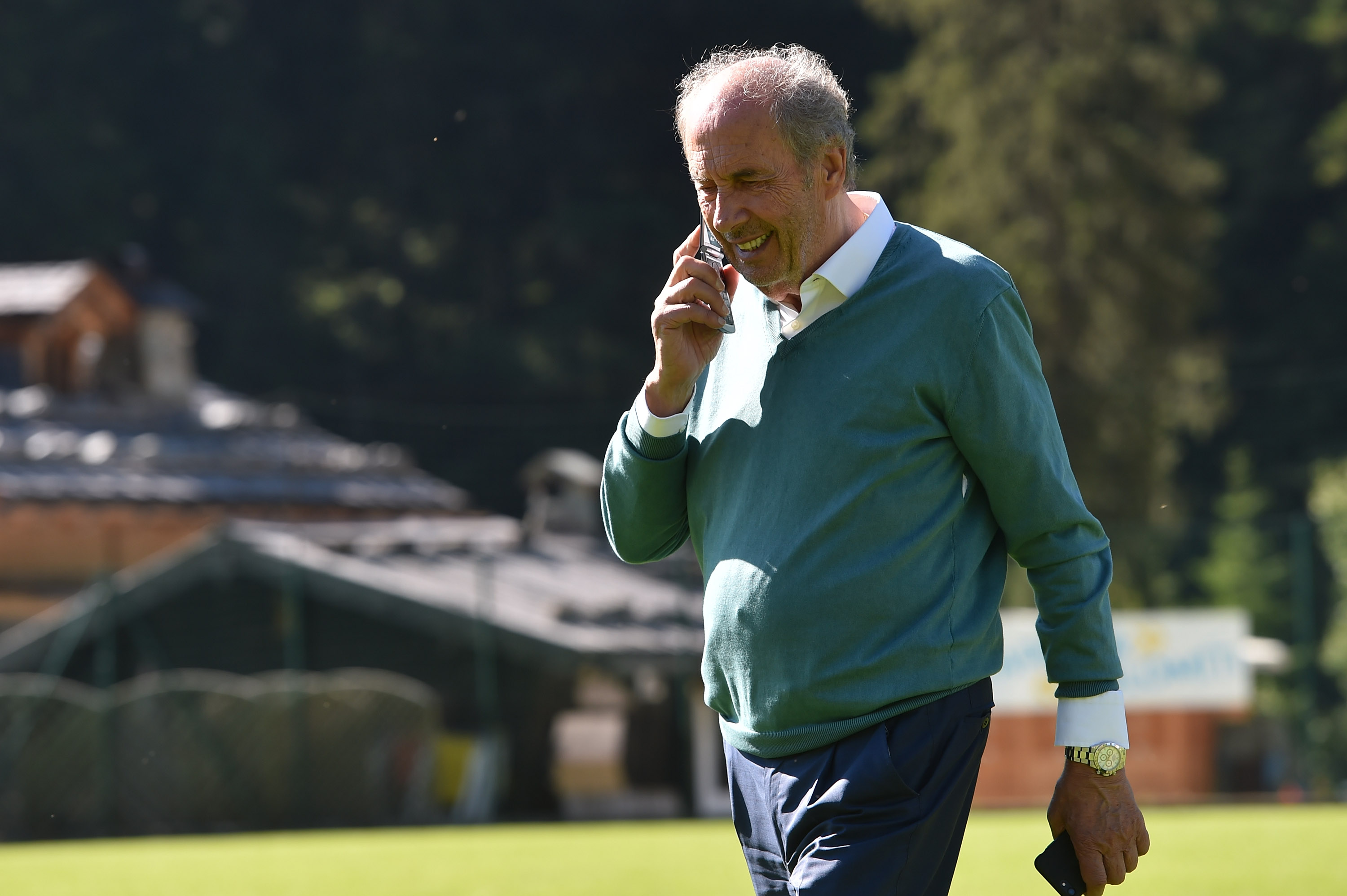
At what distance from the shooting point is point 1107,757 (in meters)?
2.81

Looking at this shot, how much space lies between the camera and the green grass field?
8102mm

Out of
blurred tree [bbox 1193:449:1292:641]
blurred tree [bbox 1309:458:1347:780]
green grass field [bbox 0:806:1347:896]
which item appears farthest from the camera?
blurred tree [bbox 1193:449:1292:641]

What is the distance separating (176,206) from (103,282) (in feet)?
41.0

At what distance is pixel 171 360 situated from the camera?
91.9 ft

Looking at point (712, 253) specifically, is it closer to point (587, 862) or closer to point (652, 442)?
point (652, 442)

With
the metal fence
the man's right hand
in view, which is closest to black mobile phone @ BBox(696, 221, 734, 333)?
the man's right hand

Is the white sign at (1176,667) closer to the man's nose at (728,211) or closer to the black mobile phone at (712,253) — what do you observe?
the black mobile phone at (712,253)

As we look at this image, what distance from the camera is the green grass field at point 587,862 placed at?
8102mm

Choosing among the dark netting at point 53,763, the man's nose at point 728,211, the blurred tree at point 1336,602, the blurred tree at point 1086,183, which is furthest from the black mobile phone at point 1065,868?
the blurred tree at point 1086,183

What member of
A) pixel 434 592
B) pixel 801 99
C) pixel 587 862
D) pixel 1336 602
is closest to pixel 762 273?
pixel 801 99

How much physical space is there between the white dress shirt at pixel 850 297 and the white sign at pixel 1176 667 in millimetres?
12337

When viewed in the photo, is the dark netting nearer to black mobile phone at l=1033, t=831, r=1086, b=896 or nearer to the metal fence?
the metal fence

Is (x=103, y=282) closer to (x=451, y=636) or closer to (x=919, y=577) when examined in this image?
(x=451, y=636)

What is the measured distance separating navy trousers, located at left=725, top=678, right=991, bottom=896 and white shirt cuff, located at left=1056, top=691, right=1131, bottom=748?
13cm
